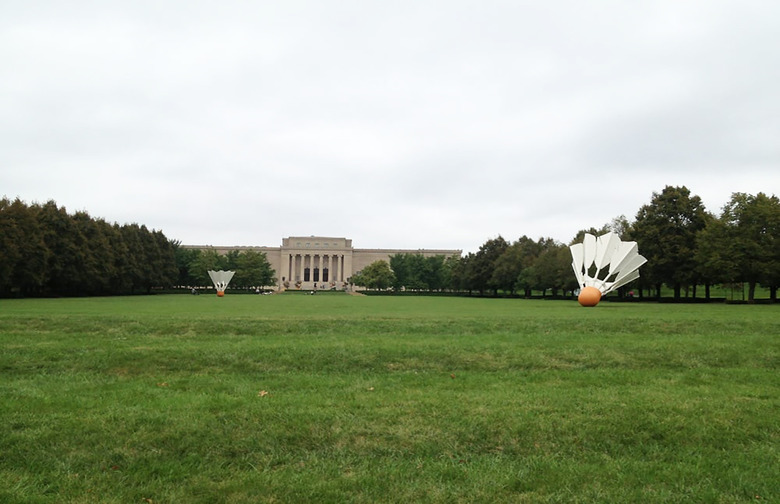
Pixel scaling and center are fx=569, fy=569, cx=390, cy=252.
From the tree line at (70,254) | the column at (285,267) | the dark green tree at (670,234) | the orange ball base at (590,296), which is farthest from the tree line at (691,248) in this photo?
the column at (285,267)

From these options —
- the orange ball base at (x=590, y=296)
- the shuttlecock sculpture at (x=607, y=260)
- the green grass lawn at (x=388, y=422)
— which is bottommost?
the green grass lawn at (x=388, y=422)

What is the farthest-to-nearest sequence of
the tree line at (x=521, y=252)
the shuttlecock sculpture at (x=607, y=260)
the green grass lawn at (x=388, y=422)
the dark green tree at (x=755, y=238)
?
1. the tree line at (x=521, y=252)
2. the dark green tree at (x=755, y=238)
3. the shuttlecock sculpture at (x=607, y=260)
4. the green grass lawn at (x=388, y=422)

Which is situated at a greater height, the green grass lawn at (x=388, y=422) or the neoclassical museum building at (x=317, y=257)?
the neoclassical museum building at (x=317, y=257)

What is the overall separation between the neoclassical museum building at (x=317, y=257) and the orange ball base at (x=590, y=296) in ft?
386

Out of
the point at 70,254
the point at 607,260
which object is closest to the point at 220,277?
the point at 70,254

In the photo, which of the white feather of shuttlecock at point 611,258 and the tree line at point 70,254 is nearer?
the white feather of shuttlecock at point 611,258

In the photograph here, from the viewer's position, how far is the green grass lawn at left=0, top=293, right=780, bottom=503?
5.12m

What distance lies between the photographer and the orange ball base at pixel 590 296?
3562cm

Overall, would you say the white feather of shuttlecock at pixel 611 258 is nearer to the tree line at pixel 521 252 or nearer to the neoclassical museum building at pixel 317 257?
the tree line at pixel 521 252

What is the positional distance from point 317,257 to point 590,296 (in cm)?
13118

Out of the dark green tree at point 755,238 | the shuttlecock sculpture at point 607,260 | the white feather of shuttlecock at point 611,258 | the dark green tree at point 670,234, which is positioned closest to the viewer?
the shuttlecock sculpture at point 607,260

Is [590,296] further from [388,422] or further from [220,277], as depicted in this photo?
[220,277]

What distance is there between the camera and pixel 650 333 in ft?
49.0

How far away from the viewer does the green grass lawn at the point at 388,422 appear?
5.12m
